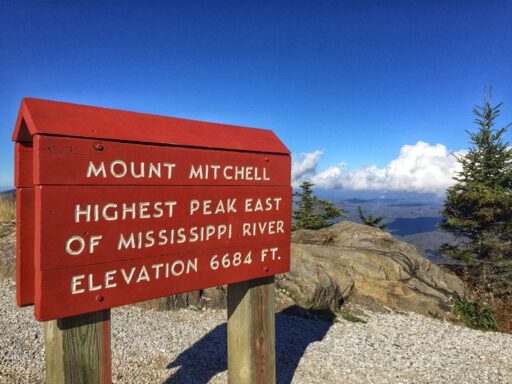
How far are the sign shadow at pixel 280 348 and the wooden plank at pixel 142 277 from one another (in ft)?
7.36

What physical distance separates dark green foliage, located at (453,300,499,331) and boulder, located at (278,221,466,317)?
0.22m

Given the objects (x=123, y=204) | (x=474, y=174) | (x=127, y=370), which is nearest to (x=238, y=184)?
(x=123, y=204)

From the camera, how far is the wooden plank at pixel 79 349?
7.61 feet

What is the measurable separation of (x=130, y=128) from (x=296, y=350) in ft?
15.0

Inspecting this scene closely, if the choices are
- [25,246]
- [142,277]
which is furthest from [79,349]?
[25,246]

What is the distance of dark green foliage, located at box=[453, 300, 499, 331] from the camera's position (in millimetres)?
7512

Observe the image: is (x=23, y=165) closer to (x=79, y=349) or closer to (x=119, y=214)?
(x=119, y=214)

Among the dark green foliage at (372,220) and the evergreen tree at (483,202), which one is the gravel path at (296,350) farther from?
the dark green foliage at (372,220)

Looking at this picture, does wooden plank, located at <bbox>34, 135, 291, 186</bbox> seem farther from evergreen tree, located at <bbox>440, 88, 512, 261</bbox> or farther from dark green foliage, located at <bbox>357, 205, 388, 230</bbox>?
dark green foliage, located at <bbox>357, 205, 388, 230</bbox>

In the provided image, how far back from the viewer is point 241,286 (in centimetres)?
342

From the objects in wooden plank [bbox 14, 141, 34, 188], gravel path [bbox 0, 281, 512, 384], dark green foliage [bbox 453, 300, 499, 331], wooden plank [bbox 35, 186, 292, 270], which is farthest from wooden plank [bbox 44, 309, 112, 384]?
dark green foliage [bbox 453, 300, 499, 331]

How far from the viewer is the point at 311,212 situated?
17703 millimetres

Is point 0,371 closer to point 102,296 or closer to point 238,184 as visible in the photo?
point 102,296

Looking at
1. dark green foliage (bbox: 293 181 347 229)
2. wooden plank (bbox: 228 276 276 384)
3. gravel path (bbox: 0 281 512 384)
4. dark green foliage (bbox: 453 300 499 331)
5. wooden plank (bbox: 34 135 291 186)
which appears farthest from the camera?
dark green foliage (bbox: 293 181 347 229)
